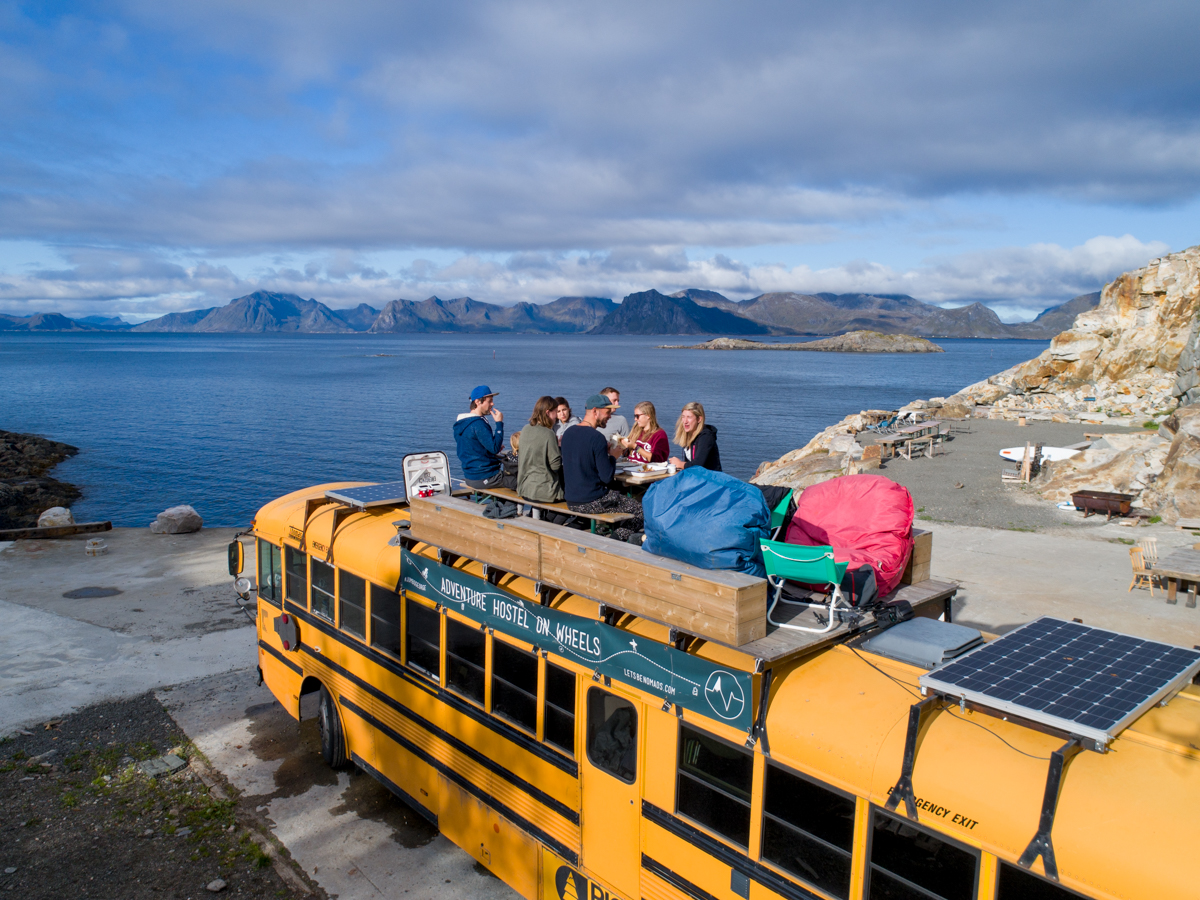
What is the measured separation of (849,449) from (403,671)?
27.6 metres

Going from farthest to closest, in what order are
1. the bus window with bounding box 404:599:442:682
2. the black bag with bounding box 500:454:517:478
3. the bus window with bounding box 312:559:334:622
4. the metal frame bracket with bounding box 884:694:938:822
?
the bus window with bounding box 312:559:334:622 → the black bag with bounding box 500:454:517:478 → the bus window with bounding box 404:599:442:682 → the metal frame bracket with bounding box 884:694:938:822

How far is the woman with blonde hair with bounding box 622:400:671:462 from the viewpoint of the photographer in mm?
9352

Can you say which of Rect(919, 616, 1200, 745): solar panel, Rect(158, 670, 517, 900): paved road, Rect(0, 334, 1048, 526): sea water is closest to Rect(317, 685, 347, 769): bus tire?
Rect(158, 670, 517, 900): paved road

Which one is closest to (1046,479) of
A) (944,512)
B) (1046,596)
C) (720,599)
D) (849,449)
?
(944,512)

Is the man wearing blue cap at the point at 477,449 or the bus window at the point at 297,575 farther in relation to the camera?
the bus window at the point at 297,575

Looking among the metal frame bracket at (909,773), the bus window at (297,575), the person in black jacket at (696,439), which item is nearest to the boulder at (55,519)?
the bus window at (297,575)

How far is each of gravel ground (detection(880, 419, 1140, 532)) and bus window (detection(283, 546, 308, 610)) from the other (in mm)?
15542

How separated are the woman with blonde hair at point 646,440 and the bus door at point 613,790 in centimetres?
438

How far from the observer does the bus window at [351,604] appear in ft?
25.6

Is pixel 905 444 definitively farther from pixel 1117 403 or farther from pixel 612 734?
pixel 612 734

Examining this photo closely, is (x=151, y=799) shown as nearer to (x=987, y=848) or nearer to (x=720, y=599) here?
(x=720, y=599)

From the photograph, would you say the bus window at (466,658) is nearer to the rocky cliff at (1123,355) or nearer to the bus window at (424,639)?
the bus window at (424,639)

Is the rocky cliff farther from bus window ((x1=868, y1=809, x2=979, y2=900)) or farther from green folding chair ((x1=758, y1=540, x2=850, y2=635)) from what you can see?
bus window ((x1=868, y1=809, x2=979, y2=900))

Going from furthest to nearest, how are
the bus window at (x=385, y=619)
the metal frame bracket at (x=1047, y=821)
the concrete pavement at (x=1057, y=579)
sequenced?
1. the concrete pavement at (x=1057, y=579)
2. the bus window at (x=385, y=619)
3. the metal frame bracket at (x=1047, y=821)
